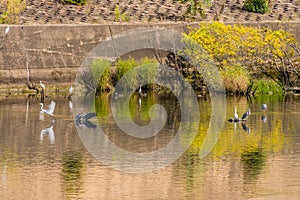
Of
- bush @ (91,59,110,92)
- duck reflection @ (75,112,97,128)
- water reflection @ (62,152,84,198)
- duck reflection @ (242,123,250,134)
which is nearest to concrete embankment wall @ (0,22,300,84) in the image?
bush @ (91,59,110,92)

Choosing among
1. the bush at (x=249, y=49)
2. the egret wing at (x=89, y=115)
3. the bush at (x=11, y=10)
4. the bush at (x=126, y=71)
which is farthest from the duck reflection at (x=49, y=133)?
the bush at (x=11, y=10)

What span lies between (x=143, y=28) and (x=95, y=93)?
12.1 feet

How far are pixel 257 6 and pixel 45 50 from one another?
1071 cm

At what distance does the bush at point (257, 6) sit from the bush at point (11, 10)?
8435mm

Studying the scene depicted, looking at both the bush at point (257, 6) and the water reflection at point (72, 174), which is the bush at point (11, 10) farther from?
the water reflection at point (72, 174)

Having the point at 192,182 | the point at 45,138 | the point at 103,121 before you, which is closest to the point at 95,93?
the point at 103,121

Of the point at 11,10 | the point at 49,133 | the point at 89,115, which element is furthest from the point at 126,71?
the point at 49,133

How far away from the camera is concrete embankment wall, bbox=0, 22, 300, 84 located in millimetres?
31406

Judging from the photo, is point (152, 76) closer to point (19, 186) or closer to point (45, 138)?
point (45, 138)

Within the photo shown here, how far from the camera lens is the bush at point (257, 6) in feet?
130

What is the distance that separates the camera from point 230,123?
74.6 ft

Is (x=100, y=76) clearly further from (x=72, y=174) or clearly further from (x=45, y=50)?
(x=72, y=174)

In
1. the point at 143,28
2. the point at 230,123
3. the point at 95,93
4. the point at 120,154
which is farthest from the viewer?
the point at 143,28

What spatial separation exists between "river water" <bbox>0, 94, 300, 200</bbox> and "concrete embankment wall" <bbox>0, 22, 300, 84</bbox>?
6.10 meters
